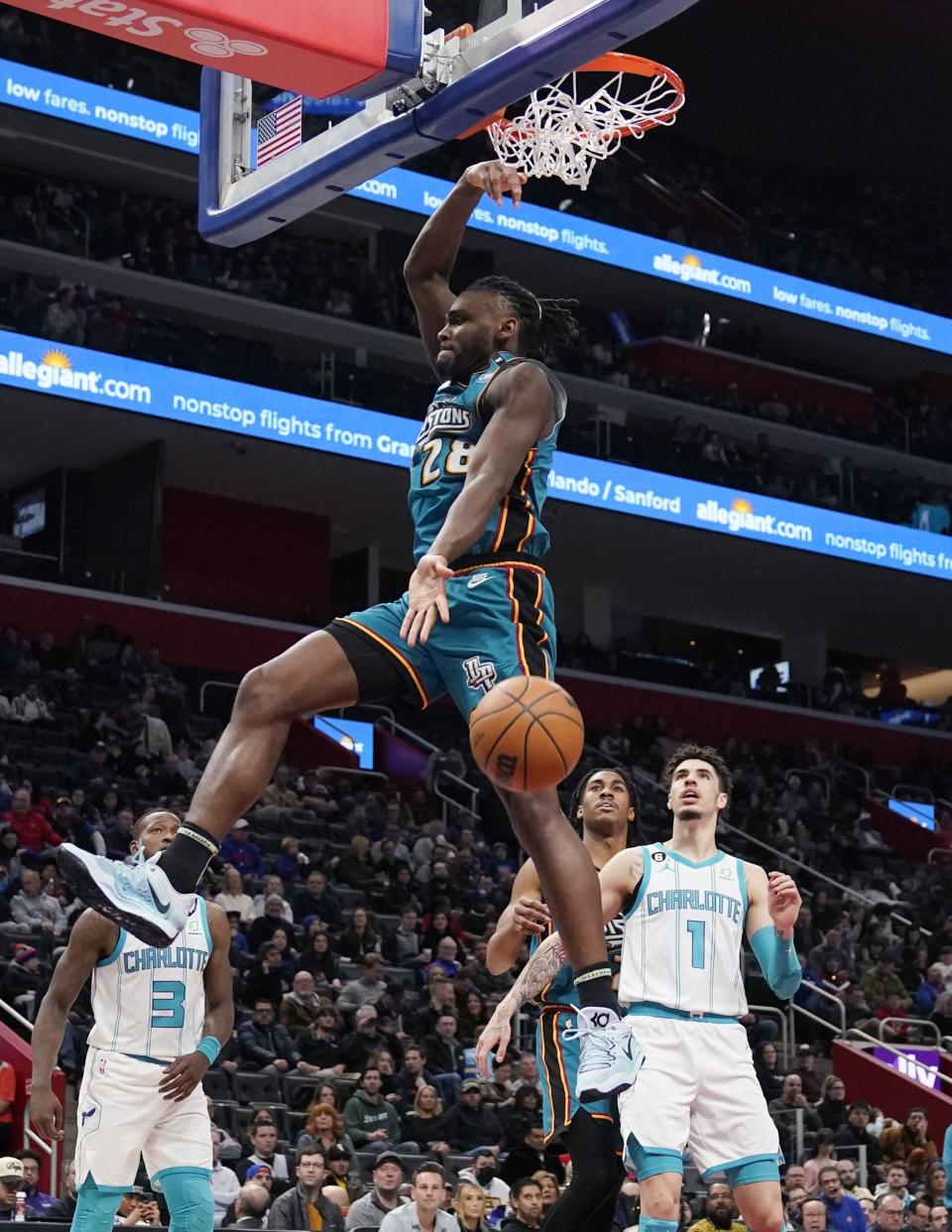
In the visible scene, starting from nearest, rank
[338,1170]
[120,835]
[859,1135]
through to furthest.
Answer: [338,1170] → [859,1135] → [120,835]

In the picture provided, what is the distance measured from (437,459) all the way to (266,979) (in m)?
9.77

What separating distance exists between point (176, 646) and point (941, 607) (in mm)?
13894

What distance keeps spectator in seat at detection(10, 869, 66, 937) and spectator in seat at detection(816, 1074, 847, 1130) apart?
21.9ft

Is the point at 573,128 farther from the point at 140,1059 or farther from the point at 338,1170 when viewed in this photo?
the point at 338,1170

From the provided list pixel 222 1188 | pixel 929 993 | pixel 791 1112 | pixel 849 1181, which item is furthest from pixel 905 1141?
pixel 222 1188

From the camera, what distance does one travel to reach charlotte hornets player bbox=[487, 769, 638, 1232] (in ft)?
17.7

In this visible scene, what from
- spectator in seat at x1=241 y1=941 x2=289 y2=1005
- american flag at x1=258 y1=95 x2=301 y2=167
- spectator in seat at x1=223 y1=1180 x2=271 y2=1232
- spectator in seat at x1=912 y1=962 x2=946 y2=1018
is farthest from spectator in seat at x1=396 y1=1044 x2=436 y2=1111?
american flag at x1=258 y1=95 x2=301 y2=167

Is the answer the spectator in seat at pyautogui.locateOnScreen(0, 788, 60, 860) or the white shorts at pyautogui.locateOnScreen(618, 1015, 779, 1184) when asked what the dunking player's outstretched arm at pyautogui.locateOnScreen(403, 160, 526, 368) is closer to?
the white shorts at pyautogui.locateOnScreen(618, 1015, 779, 1184)

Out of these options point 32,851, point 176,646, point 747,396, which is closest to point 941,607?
point 747,396

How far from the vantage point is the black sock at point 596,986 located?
5.29 metres

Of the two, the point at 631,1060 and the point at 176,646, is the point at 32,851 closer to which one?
the point at 176,646

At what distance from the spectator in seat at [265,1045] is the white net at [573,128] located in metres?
8.41

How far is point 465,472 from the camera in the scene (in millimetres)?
5691

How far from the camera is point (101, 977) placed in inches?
286
